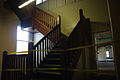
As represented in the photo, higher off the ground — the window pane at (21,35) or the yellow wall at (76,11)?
the yellow wall at (76,11)

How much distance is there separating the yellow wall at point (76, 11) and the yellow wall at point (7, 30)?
89.2 inches

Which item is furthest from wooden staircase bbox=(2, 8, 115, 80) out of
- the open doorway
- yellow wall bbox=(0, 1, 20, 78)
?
yellow wall bbox=(0, 1, 20, 78)

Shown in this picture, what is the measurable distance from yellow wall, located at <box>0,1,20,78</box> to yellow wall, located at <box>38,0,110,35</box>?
227 cm

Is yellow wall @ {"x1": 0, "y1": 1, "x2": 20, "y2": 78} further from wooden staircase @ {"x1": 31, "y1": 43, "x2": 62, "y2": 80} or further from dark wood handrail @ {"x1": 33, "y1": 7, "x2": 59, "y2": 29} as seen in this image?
wooden staircase @ {"x1": 31, "y1": 43, "x2": 62, "y2": 80}

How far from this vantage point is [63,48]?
2688 mm

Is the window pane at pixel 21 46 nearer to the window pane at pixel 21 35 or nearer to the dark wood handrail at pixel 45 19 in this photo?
the window pane at pixel 21 35

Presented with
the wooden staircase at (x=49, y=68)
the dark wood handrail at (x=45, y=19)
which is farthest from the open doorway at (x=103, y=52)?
the dark wood handrail at (x=45, y=19)

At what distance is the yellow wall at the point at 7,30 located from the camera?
534cm

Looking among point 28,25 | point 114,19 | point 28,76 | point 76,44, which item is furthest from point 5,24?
point 114,19

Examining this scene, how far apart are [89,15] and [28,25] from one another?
348cm

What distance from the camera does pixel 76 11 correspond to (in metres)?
5.41

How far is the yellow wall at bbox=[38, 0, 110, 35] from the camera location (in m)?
4.32

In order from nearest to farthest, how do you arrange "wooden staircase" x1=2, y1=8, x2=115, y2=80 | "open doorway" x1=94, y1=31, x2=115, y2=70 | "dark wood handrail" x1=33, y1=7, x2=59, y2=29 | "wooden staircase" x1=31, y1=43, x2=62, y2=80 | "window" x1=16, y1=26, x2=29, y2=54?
"wooden staircase" x1=2, y1=8, x2=115, y2=80, "wooden staircase" x1=31, y1=43, x2=62, y2=80, "dark wood handrail" x1=33, y1=7, x2=59, y2=29, "open doorway" x1=94, y1=31, x2=115, y2=70, "window" x1=16, y1=26, x2=29, y2=54

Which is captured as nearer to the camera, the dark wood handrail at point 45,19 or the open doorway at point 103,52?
the dark wood handrail at point 45,19
